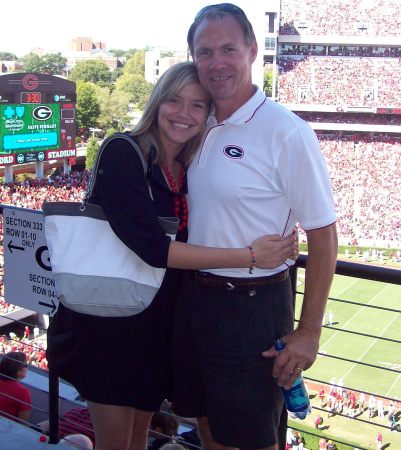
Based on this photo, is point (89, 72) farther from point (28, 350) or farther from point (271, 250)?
point (271, 250)

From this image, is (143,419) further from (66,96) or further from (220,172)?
(66,96)

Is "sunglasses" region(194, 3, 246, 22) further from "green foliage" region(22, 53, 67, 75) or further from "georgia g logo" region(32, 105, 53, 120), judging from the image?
"green foliage" region(22, 53, 67, 75)

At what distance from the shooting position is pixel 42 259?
2.22 m

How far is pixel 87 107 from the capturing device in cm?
4191

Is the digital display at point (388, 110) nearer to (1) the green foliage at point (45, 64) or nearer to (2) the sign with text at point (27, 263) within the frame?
(2) the sign with text at point (27, 263)

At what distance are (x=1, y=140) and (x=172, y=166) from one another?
22.0m

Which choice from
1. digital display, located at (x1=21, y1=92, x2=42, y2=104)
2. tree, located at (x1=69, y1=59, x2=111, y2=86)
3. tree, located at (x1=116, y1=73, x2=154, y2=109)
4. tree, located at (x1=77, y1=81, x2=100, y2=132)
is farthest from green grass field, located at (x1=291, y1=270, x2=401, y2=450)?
tree, located at (x1=69, y1=59, x2=111, y2=86)

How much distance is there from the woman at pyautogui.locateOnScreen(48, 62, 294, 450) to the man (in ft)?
0.13

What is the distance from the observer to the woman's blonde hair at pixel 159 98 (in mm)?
1596

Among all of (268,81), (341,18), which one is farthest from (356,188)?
(268,81)

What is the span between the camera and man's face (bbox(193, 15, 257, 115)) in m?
1.62

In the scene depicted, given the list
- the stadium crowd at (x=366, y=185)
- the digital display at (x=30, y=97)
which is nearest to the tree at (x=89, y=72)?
the stadium crowd at (x=366, y=185)

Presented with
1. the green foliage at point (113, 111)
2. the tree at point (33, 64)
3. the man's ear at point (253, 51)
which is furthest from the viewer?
the tree at point (33, 64)

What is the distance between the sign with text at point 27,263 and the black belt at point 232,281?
729 mm
